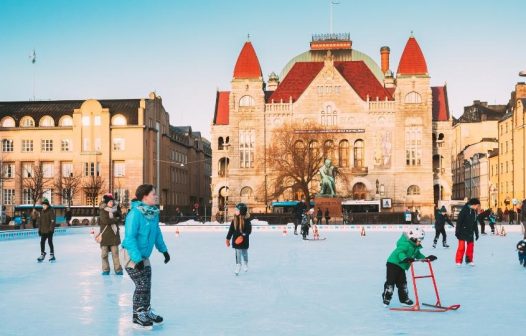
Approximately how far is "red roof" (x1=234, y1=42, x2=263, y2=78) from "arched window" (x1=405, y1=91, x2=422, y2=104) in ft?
57.4

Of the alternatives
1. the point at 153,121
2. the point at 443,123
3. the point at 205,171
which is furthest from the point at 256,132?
the point at 205,171

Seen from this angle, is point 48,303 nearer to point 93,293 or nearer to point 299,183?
point 93,293

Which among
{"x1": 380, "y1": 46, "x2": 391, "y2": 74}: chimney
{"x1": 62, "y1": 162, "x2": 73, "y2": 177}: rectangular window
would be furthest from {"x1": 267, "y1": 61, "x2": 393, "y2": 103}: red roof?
{"x1": 62, "y1": 162, "x2": 73, "y2": 177}: rectangular window

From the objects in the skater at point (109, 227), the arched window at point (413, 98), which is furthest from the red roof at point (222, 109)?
the skater at point (109, 227)

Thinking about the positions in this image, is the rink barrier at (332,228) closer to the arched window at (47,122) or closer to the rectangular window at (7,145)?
the arched window at (47,122)

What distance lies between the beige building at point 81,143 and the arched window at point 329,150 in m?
19.2

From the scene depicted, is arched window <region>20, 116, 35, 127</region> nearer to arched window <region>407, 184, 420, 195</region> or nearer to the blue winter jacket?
arched window <region>407, 184, 420, 195</region>

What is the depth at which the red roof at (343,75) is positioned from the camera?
82.9 m

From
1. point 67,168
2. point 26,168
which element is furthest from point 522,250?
point 26,168

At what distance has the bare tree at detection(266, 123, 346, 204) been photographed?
235 ft

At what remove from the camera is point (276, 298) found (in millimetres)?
12352

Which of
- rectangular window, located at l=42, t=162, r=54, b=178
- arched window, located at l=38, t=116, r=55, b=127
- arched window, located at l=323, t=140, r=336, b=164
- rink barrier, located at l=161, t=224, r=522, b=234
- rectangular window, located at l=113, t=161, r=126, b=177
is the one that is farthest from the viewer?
arched window, located at l=38, t=116, r=55, b=127

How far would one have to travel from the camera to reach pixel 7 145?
79375mm

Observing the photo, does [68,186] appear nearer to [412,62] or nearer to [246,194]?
[246,194]
